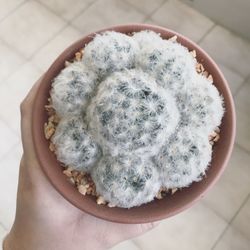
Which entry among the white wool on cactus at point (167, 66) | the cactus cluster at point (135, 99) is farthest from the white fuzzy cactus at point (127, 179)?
the white wool on cactus at point (167, 66)

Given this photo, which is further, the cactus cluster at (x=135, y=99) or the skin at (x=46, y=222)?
the skin at (x=46, y=222)

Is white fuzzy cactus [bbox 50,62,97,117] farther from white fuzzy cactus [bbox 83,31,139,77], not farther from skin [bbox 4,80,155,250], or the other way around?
skin [bbox 4,80,155,250]

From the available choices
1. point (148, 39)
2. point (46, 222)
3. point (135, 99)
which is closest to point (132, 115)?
point (135, 99)

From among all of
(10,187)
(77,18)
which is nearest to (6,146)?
(10,187)

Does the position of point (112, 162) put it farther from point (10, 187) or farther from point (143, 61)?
point (10, 187)

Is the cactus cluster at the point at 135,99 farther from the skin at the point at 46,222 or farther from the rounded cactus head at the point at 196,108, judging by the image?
the skin at the point at 46,222

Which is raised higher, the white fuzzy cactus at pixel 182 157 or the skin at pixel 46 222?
the white fuzzy cactus at pixel 182 157

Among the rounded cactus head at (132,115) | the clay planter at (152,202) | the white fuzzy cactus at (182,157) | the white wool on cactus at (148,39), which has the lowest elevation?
the clay planter at (152,202)
